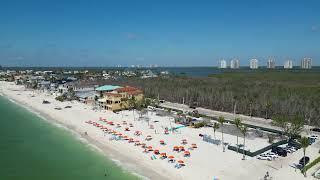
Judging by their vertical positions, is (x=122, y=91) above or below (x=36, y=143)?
above

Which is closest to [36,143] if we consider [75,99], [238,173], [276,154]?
[238,173]

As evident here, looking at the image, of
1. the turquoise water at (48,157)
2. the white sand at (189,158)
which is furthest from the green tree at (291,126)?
the turquoise water at (48,157)

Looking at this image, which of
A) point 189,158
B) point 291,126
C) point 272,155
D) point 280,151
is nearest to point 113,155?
point 189,158

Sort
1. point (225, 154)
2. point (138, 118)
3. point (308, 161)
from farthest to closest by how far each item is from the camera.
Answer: point (138, 118)
point (225, 154)
point (308, 161)

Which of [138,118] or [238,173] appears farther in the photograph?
[138,118]

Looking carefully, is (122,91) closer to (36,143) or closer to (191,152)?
(36,143)

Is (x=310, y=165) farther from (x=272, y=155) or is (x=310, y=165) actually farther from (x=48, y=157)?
(x=48, y=157)

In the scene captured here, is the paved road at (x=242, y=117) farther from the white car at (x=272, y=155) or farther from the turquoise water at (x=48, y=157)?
the turquoise water at (x=48, y=157)

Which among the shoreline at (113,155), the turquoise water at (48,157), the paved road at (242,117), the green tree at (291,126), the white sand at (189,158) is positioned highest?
the green tree at (291,126)
